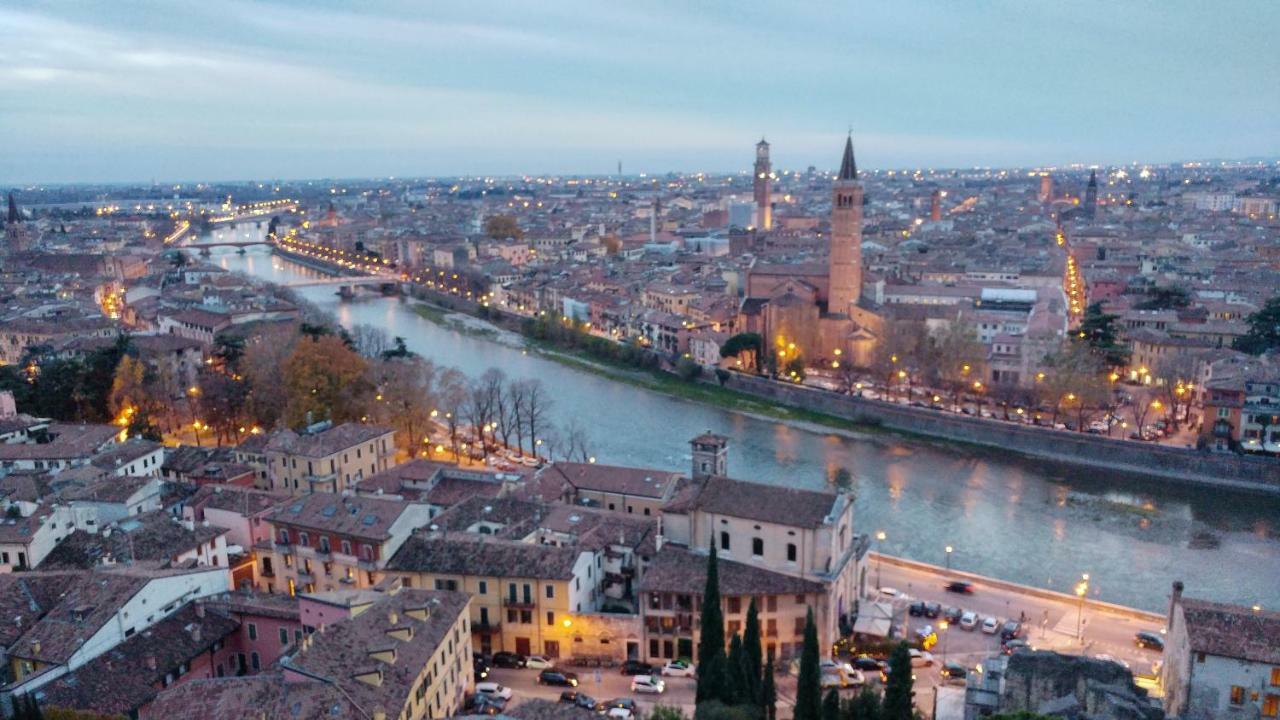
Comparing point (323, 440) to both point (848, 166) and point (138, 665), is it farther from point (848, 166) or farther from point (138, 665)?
point (848, 166)

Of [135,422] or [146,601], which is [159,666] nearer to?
[146,601]

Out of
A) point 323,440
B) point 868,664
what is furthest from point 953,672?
point 323,440

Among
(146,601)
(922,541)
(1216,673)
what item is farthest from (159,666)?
(922,541)

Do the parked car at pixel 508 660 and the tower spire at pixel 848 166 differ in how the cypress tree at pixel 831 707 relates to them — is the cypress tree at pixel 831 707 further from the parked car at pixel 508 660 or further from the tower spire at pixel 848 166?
the tower spire at pixel 848 166

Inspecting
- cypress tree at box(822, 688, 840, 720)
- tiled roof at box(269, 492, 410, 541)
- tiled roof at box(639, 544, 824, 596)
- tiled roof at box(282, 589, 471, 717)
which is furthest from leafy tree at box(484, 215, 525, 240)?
cypress tree at box(822, 688, 840, 720)

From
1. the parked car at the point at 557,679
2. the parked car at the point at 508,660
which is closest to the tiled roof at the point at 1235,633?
the parked car at the point at 557,679

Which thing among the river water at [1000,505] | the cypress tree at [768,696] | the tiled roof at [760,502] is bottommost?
the river water at [1000,505]

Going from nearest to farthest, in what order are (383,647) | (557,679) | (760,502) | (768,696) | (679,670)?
1. (383,647)
2. (768,696)
3. (557,679)
4. (679,670)
5. (760,502)
